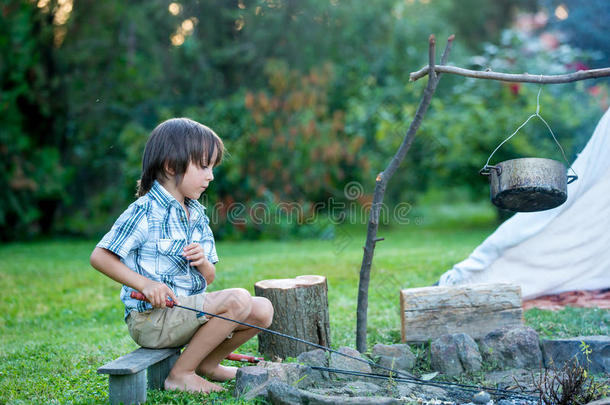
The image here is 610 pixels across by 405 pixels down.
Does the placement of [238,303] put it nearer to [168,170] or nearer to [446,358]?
[168,170]

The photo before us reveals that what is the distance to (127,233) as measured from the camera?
2.83 m

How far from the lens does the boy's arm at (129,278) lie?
2.75m

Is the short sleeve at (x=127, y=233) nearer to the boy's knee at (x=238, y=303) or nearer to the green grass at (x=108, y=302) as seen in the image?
the boy's knee at (x=238, y=303)

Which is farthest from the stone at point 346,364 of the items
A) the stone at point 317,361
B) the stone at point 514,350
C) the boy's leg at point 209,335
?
the stone at point 514,350

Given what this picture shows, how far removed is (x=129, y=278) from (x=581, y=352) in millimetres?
2504

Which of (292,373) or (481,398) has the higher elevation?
(292,373)

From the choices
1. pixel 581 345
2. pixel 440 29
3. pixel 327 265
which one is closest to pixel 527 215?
pixel 581 345

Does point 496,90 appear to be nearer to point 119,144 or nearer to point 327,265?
point 327,265

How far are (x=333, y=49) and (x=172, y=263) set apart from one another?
934 centimetres

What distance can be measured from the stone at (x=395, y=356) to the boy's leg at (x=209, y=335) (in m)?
0.87

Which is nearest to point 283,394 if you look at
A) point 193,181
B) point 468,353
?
point 193,181

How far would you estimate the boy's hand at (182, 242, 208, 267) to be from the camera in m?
2.91

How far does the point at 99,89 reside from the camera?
1065cm

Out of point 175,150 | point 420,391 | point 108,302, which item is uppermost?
point 175,150
